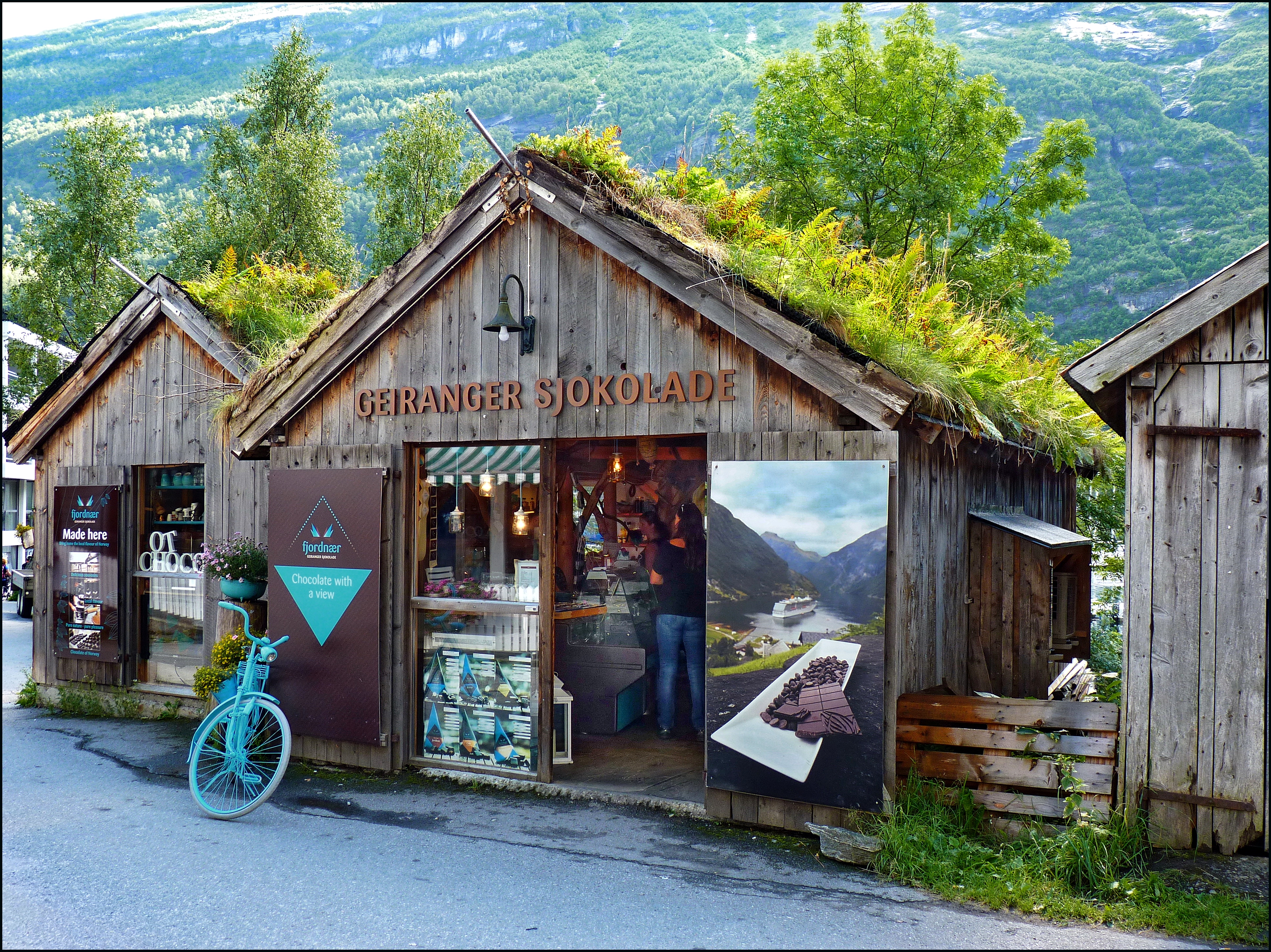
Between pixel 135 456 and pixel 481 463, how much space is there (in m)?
5.57

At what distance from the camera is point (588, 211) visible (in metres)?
6.81

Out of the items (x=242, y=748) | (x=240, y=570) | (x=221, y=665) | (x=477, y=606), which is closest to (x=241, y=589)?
(x=240, y=570)

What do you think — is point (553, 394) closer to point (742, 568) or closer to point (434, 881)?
point (742, 568)

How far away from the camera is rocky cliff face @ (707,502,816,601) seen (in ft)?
20.1

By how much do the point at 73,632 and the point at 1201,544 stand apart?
1153cm

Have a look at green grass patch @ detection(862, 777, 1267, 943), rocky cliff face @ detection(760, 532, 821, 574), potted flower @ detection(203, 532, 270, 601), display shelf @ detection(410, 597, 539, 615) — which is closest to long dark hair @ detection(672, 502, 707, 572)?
display shelf @ detection(410, 597, 539, 615)

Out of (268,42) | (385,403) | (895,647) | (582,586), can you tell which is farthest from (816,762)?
(268,42)

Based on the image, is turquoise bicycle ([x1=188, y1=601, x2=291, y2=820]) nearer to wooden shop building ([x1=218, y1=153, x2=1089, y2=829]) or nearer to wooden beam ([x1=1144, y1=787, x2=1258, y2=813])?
wooden shop building ([x1=218, y1=153, x2=1089, y2=829])

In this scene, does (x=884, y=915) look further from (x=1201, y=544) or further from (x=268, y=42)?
(x=268, y=42)

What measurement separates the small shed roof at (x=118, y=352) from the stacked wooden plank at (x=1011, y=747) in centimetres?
765

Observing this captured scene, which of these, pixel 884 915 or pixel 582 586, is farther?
pixel 582 586

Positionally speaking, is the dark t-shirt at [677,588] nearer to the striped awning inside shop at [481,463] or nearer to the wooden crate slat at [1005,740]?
the striped awning inside shop at [481,463]

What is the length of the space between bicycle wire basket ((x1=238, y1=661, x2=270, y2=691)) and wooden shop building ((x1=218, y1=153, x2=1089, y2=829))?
2.07 ft

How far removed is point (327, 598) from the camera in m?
7.97
